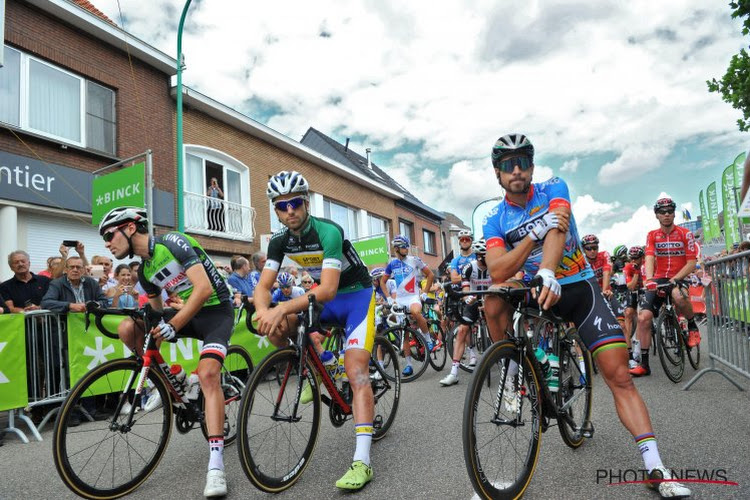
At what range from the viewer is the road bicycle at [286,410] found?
3.06 m

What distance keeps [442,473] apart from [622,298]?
8345mm

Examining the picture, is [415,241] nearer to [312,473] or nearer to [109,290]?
[109,290]

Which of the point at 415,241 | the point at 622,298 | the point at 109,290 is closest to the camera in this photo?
the point at 109,290

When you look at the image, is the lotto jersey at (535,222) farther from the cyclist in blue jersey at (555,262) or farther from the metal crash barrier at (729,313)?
the metal crash barrier at (729,313)

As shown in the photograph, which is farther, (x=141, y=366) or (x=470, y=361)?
(x=470, y=361)

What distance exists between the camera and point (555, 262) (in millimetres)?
2990

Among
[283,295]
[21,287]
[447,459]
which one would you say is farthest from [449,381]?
[21,287]

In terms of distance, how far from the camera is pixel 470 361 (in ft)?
27.0

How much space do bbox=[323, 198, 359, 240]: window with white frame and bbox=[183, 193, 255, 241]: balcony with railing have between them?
574cm

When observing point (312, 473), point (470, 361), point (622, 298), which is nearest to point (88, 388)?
point (312, 473)

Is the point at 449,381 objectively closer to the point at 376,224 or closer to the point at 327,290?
the point at 327,290

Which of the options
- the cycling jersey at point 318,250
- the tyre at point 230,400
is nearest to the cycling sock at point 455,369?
the tyre at point 230,400

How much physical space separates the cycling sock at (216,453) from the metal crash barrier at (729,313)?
15.8ft

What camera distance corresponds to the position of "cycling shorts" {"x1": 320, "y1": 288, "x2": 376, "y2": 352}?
368cm
